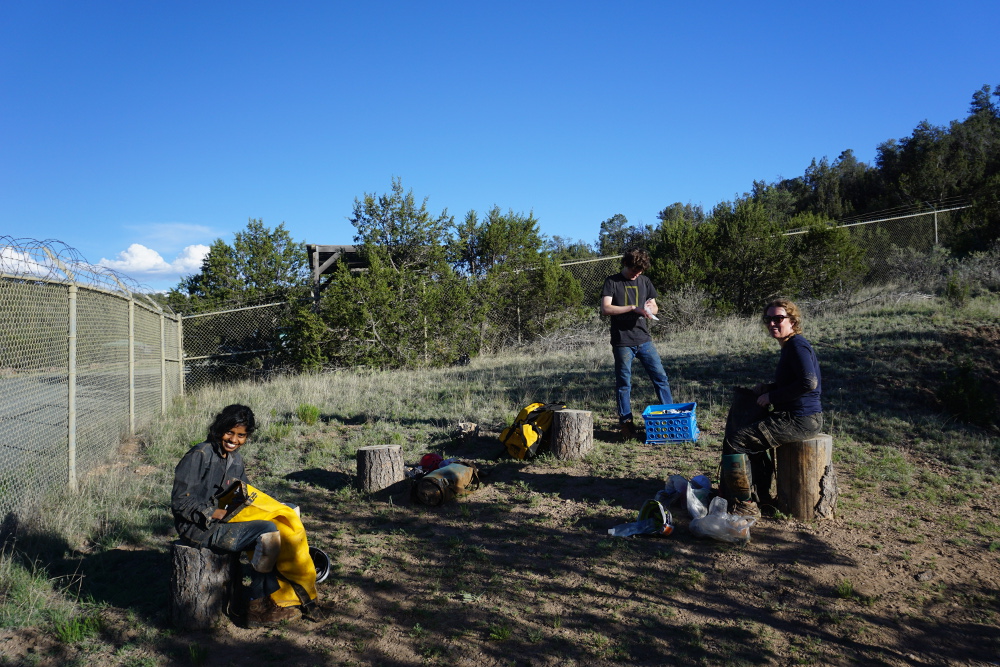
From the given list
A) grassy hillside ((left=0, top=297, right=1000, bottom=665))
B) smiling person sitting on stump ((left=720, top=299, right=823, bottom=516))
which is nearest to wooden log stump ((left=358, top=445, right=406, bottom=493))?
grassy hillside ((left=0, top=297, right=1000, bottom=665))

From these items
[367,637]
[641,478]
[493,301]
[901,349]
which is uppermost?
[493,301]

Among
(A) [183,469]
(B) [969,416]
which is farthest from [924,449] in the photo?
(A) [183,469]

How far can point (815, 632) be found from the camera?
341cm

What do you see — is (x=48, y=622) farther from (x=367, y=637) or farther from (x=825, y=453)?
(x=825, y=453)

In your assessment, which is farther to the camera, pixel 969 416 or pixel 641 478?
pixel 969 416

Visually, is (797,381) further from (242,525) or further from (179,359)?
(179,359)

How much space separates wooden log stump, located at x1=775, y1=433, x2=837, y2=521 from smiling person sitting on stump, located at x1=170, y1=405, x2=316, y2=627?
340cm

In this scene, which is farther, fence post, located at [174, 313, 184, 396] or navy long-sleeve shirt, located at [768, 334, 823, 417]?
fence post, located at [174, 313, 184, 396]

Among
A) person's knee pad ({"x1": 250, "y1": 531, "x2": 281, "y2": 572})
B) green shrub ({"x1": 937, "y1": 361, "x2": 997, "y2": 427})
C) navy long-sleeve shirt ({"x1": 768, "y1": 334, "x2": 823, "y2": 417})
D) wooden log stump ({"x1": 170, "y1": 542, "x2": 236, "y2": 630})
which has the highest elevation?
navy long-sleeve shirt ({"x1": 768, "y1": 334, "x2": 823, "y2": 417})

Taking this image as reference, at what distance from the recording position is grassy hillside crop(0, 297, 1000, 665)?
3434mm

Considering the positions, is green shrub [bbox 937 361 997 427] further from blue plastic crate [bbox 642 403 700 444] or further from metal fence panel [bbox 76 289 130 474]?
metal fence panel [bbox 76 289 130 474]

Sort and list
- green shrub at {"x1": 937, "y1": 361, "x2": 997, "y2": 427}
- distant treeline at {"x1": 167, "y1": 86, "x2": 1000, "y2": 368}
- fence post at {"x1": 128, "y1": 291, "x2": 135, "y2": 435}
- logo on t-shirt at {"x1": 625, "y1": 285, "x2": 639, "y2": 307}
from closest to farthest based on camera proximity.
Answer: logo on t-shirt at {"x1": 625, "y1": 285, "x2": 639, "y2": 307}
green shrub at {"x1": 937, "y1": 361, "x2": 997, "y2": 427}
fence post at {"x1": 128, "y1": 291, "x2": 135, "y2": 435}
distant treeline at {"x1": 167, "y1": 86, "x2": 1000, "y2": 368}

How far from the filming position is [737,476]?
15.4 ft

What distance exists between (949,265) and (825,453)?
1403 centimetres
